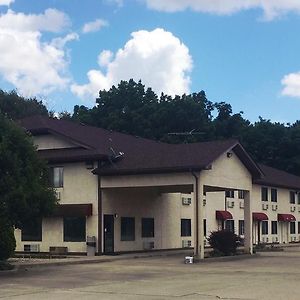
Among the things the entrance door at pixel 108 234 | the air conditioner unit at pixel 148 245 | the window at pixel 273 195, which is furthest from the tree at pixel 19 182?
the window at pixel 273 195

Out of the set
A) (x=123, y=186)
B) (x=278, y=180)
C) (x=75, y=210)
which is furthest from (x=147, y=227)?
(x=278, y=180)

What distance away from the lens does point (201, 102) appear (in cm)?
8344

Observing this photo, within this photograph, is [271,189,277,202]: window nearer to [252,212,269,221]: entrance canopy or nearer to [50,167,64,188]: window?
[252,212,269,221]: entrance canopy

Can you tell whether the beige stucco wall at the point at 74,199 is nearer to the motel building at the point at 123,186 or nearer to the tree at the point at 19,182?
the motel building at the point at 123,186

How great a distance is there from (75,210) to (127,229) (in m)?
3.47

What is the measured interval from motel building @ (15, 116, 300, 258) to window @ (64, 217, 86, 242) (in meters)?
0.05

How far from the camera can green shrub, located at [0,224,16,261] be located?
2371 cm

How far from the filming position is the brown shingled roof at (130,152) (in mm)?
31328

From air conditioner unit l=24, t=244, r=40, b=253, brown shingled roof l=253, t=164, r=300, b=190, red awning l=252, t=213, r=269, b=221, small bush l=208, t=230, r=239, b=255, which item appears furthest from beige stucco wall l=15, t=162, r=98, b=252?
brown shingled roof l=253, t=164, r=300, b=190

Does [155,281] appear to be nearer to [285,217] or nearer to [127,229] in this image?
[127,229]

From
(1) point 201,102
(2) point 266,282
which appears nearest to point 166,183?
(2) point 266,282

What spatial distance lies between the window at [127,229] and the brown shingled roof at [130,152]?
381 centimetres

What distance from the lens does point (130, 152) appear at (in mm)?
35125

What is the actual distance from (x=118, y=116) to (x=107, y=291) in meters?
61.5
